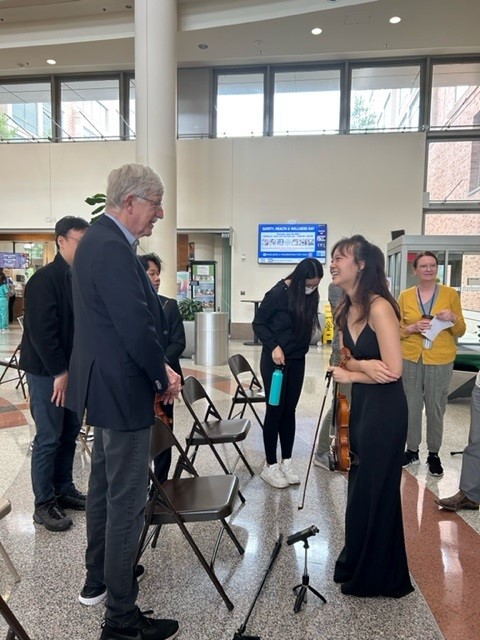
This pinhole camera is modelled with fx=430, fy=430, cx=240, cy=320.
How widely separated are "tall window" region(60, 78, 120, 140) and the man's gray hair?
996cm

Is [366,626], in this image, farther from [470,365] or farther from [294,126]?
[294,126]

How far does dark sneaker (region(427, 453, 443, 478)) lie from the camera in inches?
126

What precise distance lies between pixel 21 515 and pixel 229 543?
127 centimetres

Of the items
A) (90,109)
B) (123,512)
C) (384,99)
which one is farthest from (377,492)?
(90,109)

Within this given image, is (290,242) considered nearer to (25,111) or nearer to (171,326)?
(171,326)

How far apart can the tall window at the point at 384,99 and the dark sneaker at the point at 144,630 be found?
10.1 m

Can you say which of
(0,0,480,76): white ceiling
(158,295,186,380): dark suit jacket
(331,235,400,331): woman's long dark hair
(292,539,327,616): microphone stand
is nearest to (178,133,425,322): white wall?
(0,0,480,76): white ceiling

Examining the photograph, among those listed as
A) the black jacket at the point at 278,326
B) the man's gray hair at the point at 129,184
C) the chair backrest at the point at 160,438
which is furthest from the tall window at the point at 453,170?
the man's gray hair at the point at 129,184

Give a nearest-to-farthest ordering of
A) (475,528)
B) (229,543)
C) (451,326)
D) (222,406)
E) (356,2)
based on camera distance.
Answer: (229,543), (475,528), (451,326), (222,406), (356,2)

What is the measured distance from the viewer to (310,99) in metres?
9.82

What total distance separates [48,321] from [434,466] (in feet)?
9.40

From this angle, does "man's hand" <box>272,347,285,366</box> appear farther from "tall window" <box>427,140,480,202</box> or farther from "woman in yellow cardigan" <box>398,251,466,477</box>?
"tall window" <box>427,140,480,202</box>

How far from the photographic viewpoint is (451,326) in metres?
3.13

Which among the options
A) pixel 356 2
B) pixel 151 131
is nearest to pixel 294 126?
pixel 356 2
